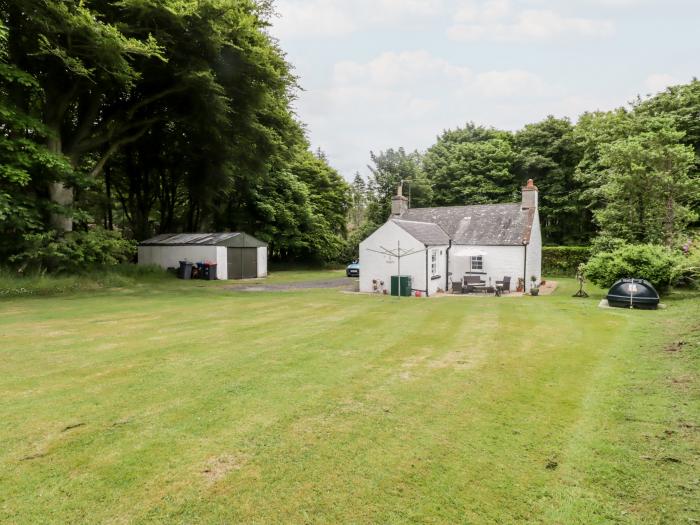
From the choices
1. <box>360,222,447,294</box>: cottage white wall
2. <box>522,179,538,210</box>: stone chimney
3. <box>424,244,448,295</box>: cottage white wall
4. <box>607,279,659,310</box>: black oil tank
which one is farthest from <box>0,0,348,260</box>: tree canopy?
<box>607,279,659,310</box>: black oil tank

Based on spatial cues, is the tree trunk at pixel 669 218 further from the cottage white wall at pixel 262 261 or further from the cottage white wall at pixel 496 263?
the cottage white wall at pixel 262 261

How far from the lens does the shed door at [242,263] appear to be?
32.5 m

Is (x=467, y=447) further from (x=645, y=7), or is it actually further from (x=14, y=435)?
(x=645, y=7)

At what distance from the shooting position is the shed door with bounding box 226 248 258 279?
32.5 meters

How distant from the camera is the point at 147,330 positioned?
463 inches

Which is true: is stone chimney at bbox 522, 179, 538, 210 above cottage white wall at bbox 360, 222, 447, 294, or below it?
above

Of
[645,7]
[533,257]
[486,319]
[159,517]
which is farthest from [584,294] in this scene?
[159,517]

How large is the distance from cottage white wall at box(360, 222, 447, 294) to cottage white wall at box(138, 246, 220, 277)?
12277 mm

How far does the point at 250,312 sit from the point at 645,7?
57.6 feet

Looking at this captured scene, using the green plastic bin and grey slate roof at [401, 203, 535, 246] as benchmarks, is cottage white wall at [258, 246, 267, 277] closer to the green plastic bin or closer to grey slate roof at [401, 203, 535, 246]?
grey slate roof at [401, 203, 535, 246]

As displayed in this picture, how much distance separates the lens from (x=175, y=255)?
109 feet

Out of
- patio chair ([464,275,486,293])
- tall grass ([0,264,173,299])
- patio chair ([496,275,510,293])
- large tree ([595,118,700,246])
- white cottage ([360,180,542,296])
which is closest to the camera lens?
tall grass ([0,264,173,299])

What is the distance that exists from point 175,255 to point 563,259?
105 ft

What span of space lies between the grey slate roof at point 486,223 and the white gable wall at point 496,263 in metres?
0.41
